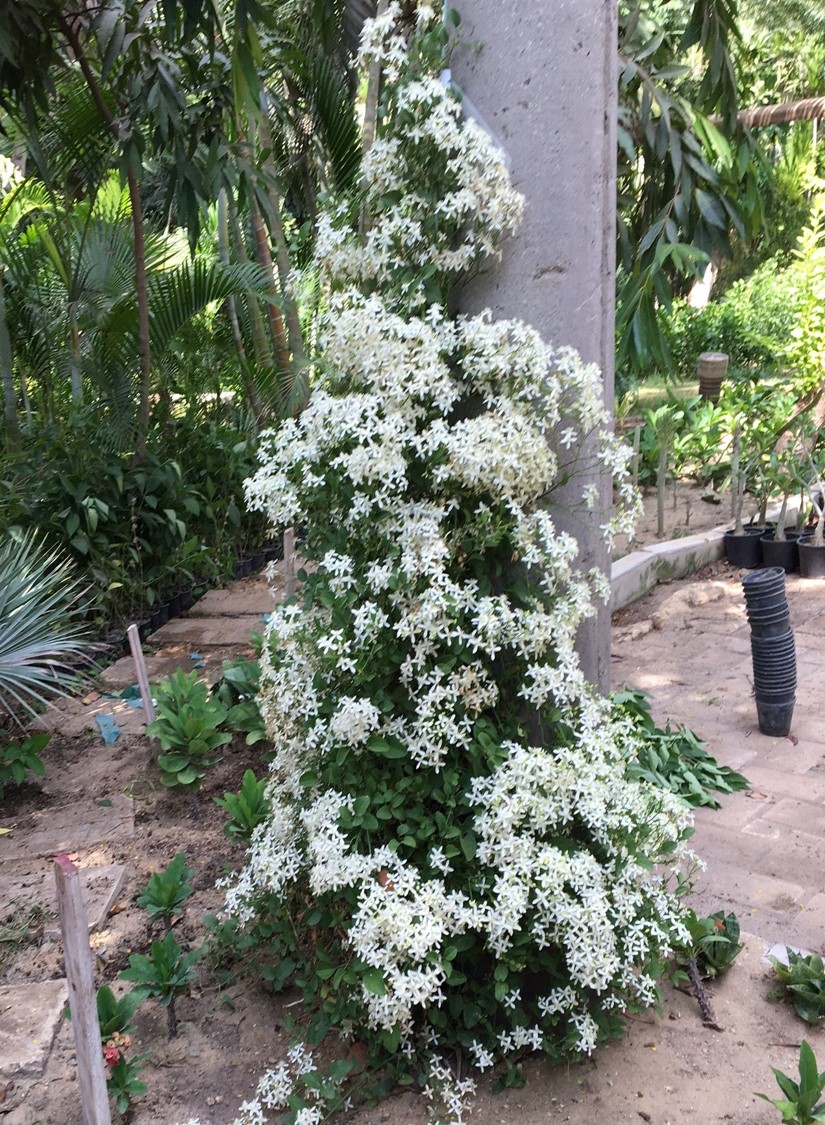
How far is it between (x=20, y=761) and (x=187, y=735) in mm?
567

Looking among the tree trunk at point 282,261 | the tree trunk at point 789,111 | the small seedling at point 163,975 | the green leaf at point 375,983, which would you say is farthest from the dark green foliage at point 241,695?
the tree trunk at point 789,111

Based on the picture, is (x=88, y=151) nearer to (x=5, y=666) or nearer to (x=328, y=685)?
(x=5, y=666)

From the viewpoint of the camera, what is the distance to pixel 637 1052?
2168mm

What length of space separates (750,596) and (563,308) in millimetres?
2611

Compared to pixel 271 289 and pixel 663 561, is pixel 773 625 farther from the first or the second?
pixel 271 289

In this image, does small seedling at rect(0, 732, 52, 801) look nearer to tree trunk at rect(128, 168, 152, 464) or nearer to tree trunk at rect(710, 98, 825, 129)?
tree trunk at rect(128, 168, 152, 464)

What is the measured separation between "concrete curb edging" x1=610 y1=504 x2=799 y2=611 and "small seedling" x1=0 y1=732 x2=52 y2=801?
12.3ft

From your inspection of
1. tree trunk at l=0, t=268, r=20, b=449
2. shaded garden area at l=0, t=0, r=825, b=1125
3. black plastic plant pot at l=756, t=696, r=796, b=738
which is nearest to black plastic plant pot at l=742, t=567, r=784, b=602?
black plastic plant pot at l=756, t=696, r=796, b=738

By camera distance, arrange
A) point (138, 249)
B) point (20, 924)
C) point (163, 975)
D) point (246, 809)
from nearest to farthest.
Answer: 1. point (163, 975)
2. point (20, 924)
3. point (246, 809)
4. point (138, 249)

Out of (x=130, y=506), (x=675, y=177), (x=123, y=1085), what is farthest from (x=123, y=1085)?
(x=675, y=177)

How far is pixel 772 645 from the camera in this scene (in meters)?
4.38

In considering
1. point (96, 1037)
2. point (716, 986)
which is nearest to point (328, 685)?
point (96, 1037)

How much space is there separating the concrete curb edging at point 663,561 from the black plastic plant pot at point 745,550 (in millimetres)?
132

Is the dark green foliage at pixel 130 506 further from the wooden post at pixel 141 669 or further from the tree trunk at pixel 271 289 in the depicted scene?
the wooden post at pixel 141 669
